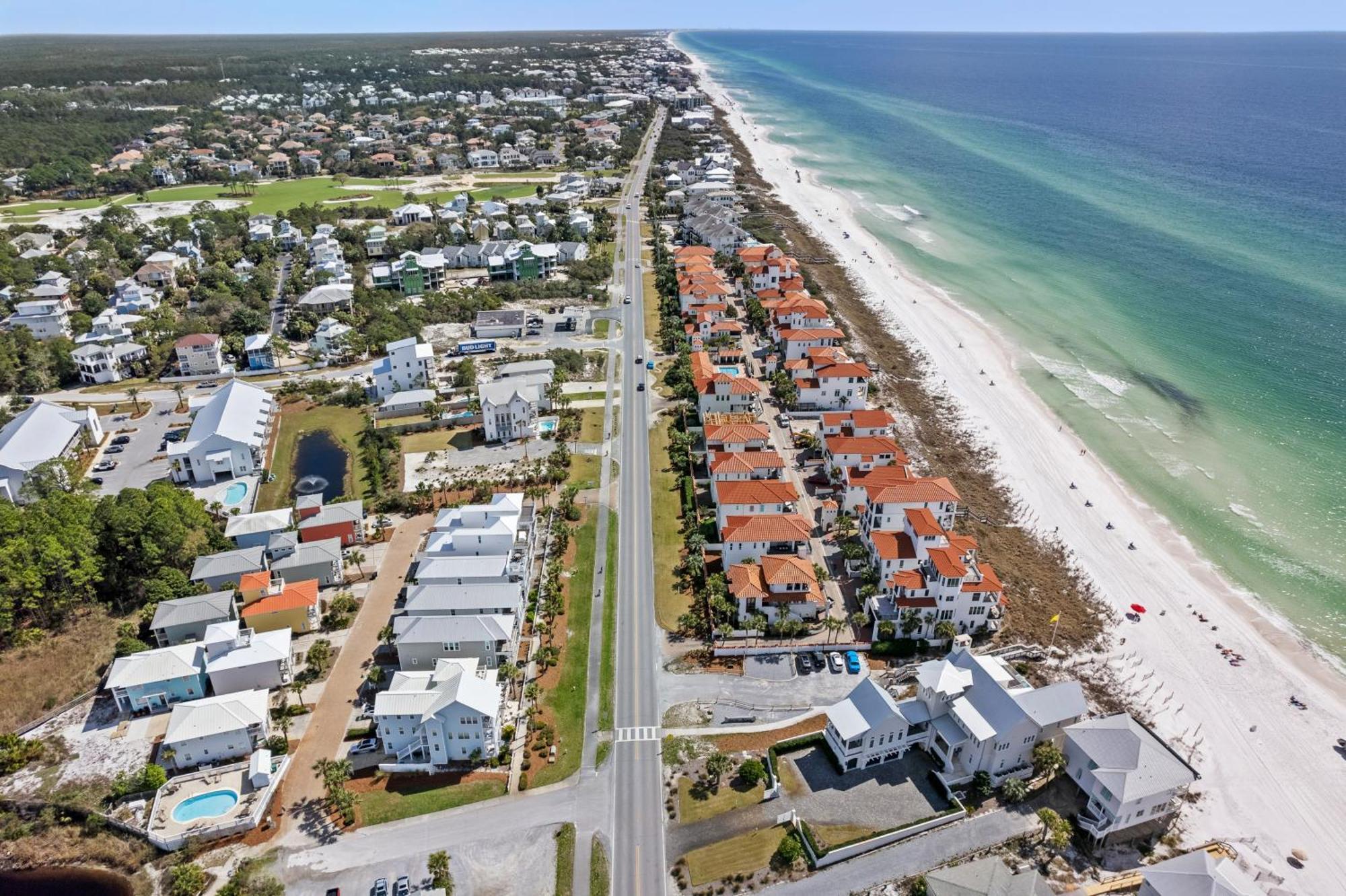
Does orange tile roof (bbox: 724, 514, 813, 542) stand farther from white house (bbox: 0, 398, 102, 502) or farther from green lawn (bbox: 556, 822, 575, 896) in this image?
white house (bbox: 0, 398, 102, 502)

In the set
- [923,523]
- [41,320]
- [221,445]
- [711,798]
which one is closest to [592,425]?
[221,445]

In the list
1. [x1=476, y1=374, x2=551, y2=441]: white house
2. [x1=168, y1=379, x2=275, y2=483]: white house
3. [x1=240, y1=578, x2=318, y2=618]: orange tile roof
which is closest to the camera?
[x1=240, y1=578, x2=318, y2=618]: orange tile roof

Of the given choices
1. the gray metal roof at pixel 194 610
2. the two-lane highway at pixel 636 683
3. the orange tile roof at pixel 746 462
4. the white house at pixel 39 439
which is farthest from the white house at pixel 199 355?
the orange tile roof at pixel 746 462

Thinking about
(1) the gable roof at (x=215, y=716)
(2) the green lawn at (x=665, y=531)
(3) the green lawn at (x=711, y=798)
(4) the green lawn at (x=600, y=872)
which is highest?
(1) the gable roof at (x=215, y=716)

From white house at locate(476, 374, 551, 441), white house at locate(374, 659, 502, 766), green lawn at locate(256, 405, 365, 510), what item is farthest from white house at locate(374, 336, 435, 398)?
white house at locate(374, 659, 502, 766)

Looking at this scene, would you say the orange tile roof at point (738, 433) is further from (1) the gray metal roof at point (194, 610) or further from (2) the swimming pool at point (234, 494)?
(2) the swimming pool at point (234, 494)

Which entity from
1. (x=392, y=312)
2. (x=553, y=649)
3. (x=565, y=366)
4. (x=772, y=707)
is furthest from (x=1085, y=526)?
(x=392, y=312)

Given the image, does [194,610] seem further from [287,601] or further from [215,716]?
[215,716]

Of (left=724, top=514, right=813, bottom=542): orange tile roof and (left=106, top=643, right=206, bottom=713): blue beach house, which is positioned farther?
(left=724, top=514, right=813, bottom=542): orange tile roof

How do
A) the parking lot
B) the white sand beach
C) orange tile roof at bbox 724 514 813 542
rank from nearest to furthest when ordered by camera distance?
the white sand beach
orange tile roof at bbox 724 514 813 542
the parking lot
